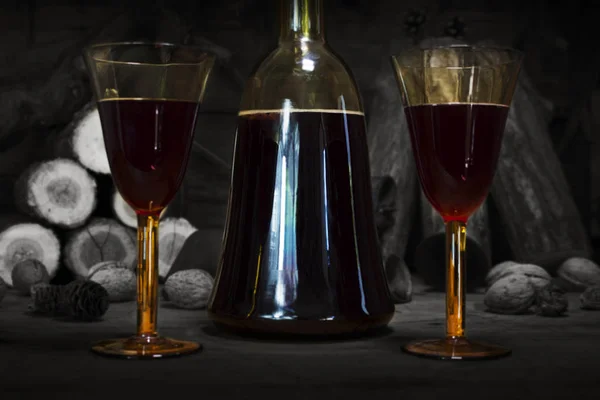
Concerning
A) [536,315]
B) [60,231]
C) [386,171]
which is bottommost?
[536,315]

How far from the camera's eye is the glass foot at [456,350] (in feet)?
3.02

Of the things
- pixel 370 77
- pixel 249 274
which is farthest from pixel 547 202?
pixel 249 274

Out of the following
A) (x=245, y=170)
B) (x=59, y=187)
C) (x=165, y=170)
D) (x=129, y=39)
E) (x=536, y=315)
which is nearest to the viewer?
(x=165, y=170)

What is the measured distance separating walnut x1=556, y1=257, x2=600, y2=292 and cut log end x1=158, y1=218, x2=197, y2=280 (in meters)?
0.81

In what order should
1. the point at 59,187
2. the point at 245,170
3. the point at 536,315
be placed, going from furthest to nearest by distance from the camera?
the point at 59,187, the point at 536,315, the point at 245,170

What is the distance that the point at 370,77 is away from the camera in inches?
95.4

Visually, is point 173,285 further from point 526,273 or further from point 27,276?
point 526,273

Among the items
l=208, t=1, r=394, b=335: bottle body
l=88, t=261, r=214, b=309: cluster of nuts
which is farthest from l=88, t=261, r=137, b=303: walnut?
l=208, t=1, r=394, b=335: bottle body

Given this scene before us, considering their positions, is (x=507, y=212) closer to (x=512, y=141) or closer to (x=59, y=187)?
(x=512, y=141)

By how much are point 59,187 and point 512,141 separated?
3.48ft

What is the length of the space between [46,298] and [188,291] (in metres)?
0.21

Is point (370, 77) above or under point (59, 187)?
above

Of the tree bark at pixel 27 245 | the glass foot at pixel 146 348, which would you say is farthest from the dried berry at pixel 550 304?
the tree bark at pixel 27 245

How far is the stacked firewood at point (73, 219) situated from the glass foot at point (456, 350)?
1.17 meters
